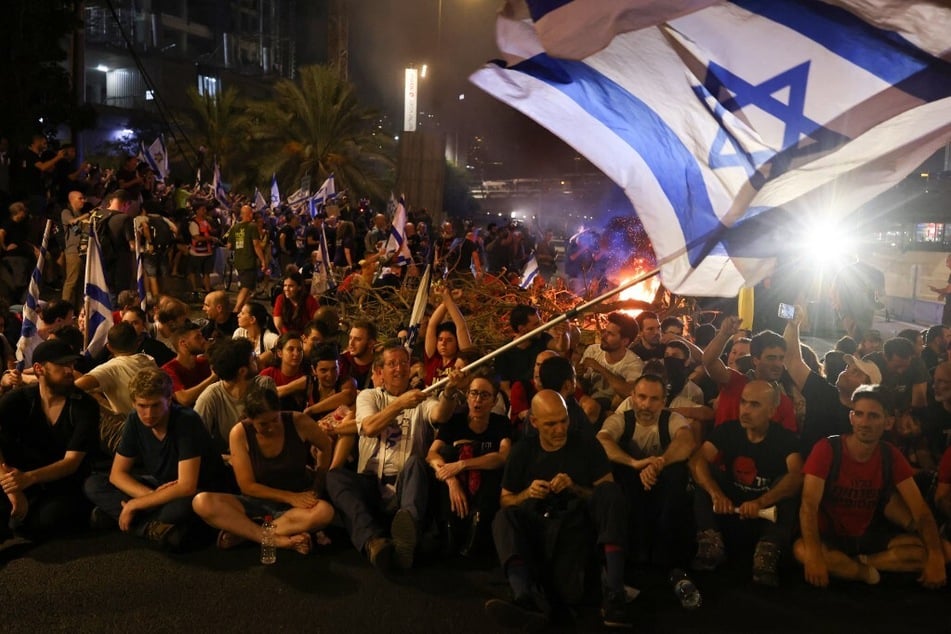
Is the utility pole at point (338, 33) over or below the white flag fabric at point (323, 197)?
over

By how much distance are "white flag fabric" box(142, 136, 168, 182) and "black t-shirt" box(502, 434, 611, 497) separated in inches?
661

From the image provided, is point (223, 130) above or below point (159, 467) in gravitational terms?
above

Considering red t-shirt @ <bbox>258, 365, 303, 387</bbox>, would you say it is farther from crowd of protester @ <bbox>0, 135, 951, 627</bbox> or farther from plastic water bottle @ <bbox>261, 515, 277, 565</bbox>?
plastic water bottle @ <bbox>261, 515, 277, 565</bbox>

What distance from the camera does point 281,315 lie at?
983 cm

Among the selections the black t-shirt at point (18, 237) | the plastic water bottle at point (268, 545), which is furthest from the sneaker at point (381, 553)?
the black t-shirt at point (18, 237)

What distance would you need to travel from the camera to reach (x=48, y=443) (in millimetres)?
6305

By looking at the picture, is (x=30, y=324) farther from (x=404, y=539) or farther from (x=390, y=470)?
(x=404, y=539)

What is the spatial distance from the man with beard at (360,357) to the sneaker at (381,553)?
206cm

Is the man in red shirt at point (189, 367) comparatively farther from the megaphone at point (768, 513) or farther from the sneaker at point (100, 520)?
the megaphone at point (768, 513)

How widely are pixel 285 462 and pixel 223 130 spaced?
117ft

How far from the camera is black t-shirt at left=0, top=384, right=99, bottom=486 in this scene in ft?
20.3

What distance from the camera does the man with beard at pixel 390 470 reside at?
5.87 meters

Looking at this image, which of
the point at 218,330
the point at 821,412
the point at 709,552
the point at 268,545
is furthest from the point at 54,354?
the point at 821,412

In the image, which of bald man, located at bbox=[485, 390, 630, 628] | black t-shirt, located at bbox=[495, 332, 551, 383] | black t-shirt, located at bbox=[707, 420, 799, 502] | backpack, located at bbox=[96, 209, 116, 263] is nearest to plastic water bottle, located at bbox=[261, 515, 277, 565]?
bald man, located at bbox=[485, 390, 630, 628]
